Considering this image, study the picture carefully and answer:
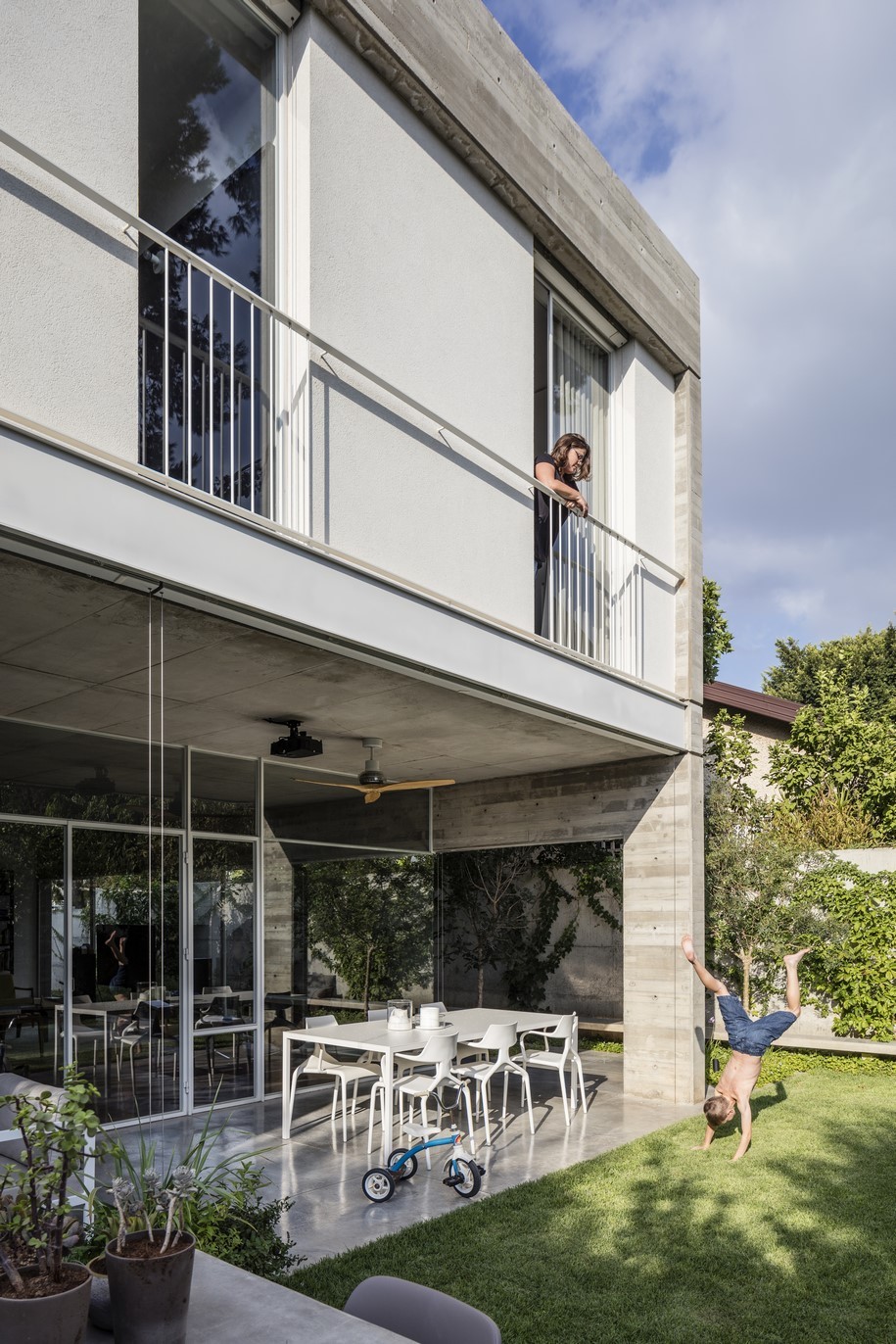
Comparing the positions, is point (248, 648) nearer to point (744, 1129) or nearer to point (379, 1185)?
point (379, 1185)

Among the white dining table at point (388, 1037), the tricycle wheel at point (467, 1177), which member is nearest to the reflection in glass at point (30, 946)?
the white dining table at point (388, 1037)

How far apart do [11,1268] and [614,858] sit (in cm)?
1121

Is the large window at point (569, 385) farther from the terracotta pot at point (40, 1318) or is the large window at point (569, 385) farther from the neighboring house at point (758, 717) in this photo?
the terracotta pot at point (40, 1318)

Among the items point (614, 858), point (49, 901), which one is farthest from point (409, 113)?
point (614, 858)

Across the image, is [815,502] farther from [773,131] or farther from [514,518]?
[514,518]

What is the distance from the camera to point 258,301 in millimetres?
4727

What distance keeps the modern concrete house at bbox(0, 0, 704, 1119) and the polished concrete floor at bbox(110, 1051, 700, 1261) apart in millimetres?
483

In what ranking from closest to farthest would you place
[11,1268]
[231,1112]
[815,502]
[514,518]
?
[11,1268], [514,518], [231,1112], [815,502]

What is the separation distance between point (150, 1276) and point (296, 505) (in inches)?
143

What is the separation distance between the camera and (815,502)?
49844 mm

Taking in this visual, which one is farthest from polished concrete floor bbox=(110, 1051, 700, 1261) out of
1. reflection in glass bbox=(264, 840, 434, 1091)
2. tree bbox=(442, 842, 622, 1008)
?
tree bbox=(442, 842, 622, 1008)

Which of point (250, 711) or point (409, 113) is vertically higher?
point (409, 113)

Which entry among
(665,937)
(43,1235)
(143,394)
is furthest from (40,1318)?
(665,937)

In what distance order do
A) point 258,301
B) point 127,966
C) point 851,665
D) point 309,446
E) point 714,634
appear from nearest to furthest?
point 258,301 → point 309,446 → point 127,966 → point 714,634 → point 851,665
